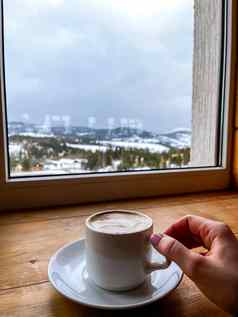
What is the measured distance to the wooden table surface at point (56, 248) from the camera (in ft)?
1.30

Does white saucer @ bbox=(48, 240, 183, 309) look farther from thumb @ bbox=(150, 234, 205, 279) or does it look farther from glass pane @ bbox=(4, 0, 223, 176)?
glass pane @ bbox=(4, 0, 223, 176)

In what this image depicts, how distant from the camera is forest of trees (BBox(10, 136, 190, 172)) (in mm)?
859

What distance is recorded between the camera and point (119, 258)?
379 millimetres

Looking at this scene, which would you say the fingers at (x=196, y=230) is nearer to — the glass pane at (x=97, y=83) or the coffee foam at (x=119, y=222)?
the coffee foam at (x=119, y=222)

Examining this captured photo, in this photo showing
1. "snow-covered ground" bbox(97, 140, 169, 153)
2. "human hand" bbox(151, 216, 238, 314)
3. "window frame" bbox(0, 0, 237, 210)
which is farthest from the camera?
"snow-covered ground" bbox(97, 140, 169, 153)

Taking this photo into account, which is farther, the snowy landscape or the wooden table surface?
the snowy landscape

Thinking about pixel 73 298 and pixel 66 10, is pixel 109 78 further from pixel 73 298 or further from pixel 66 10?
pixel 73 298

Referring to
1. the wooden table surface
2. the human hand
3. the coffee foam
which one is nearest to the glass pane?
the wooden table surface

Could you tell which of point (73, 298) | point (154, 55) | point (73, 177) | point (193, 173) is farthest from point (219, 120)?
point (73, 298)

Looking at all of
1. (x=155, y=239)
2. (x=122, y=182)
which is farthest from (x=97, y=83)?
(x=155, y=239)

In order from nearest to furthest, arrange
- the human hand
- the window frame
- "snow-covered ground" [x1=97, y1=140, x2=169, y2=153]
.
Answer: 1. the human hand
2. the window frame
3. "snow-covered ground" [x1=97, y1=140, x2=169, y2=153]

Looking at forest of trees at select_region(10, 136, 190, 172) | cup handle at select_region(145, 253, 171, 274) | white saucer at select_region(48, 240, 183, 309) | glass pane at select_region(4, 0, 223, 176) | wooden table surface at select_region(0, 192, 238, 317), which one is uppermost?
glass pane at select_region(4, 0, 223, 176)

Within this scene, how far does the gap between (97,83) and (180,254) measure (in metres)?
0.67

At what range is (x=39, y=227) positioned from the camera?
69cm
